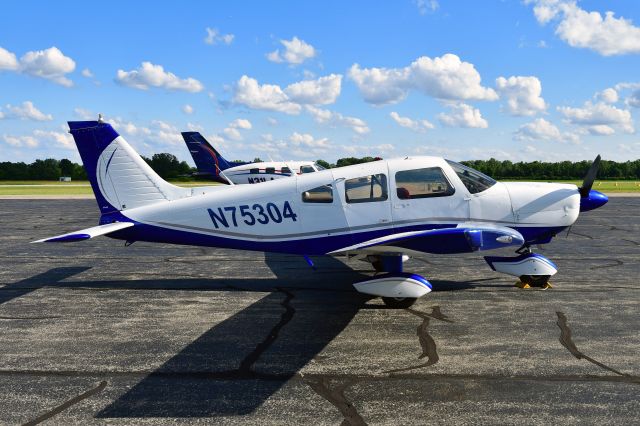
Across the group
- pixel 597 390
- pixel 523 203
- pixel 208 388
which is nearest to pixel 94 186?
pixel 208 388

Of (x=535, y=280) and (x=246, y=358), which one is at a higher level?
(x=535, y=280)

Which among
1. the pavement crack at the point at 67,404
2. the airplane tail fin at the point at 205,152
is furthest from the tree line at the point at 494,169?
the pavement crack at the point at 67,404

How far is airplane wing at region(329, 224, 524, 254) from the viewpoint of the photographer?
7.39 meters

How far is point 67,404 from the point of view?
15.9ft

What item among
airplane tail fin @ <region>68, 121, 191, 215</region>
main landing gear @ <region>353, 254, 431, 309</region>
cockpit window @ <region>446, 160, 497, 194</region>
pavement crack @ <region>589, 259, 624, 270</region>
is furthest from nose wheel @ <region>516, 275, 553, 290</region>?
airplane tail fin @ <region>68, 121, 191, 215</region>

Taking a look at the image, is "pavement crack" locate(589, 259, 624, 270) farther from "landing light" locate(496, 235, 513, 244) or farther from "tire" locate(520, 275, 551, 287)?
"landing light" locate(496, 235, 513, 244)

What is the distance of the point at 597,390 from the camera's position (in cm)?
503

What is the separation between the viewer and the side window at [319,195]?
8.86m

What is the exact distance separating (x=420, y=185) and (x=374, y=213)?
934 millimetres

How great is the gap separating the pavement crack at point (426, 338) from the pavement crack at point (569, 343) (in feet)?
5.12

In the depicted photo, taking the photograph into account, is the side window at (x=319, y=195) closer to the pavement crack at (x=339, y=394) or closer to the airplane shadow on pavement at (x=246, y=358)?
the airplane shadow on pavement at (x=246, y=358)

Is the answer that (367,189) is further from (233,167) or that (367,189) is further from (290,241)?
(233,167)

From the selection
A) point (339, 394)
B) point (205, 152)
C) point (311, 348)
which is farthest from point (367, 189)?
point (205, 152)

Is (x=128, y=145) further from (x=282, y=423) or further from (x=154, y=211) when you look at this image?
(x=282, y=423)
